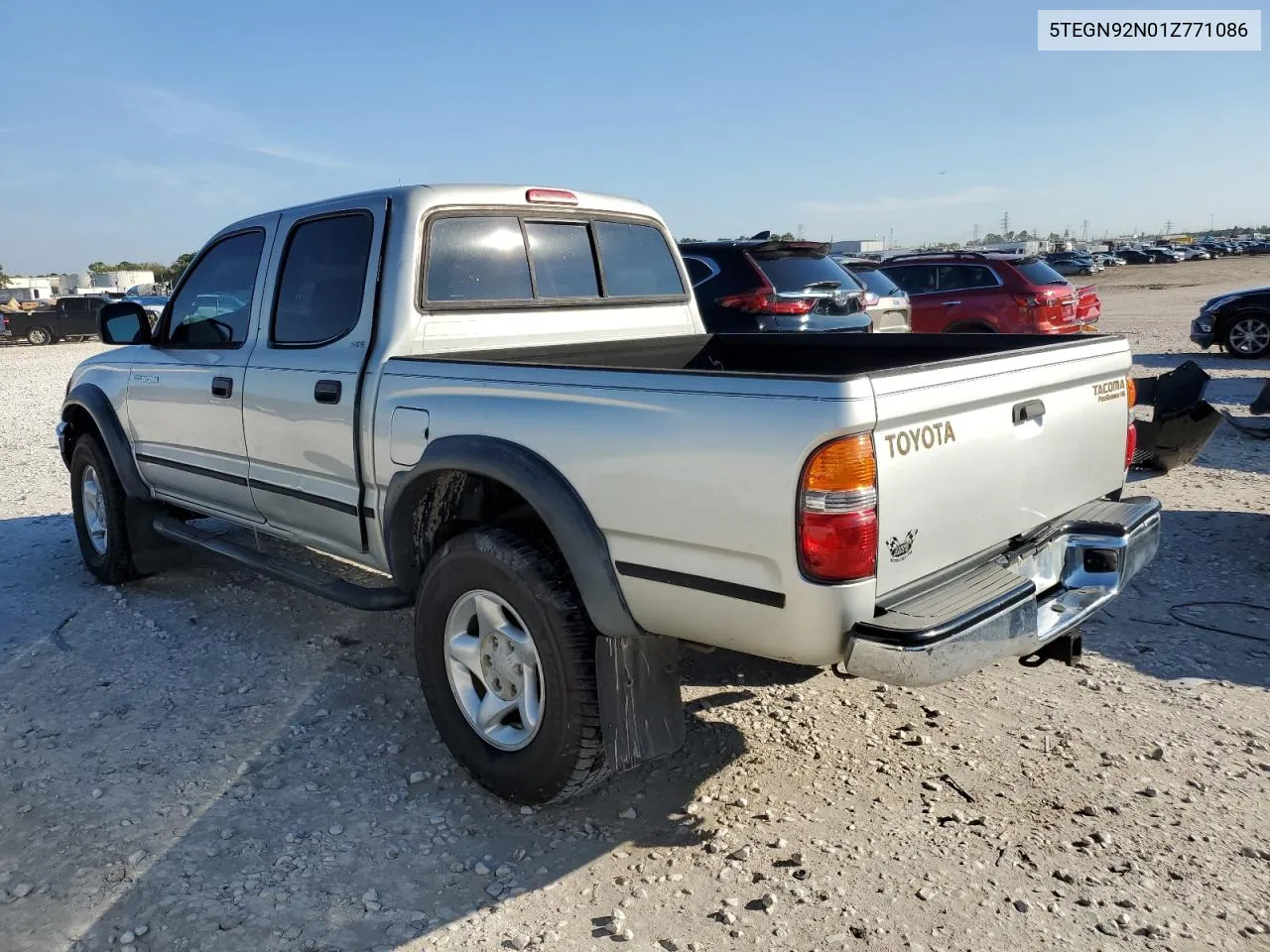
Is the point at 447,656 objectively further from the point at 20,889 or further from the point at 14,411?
the point at 14,411

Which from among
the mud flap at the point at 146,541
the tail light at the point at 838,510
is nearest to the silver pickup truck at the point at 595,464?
the tail light at the point at 838,510

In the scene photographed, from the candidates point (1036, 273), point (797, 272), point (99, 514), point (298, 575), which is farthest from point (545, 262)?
point (1036, 273)

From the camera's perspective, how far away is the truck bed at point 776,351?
12.7ft

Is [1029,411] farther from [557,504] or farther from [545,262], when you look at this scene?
[545,262]

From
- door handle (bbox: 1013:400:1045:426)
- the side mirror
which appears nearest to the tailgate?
door handle (bbox: 1013:400:1045:426)

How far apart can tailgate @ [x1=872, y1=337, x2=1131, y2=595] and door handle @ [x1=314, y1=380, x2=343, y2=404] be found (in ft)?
7.20

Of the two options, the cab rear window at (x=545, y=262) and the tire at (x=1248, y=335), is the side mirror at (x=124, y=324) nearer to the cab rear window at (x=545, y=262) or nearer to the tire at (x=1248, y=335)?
the cab rear window at (x=545, y=262)

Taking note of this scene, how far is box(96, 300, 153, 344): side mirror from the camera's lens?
5215mm

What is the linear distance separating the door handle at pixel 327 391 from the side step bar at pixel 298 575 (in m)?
0.74

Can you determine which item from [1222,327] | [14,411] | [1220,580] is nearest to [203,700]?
[1220,580]

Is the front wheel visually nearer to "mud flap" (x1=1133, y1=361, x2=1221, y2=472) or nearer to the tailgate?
"mud flap" (x1=1133, y1=361, x2=1221, y2=472)

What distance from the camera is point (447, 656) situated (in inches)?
132

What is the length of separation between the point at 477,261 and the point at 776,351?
1.45m

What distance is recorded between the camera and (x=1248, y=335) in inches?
575
